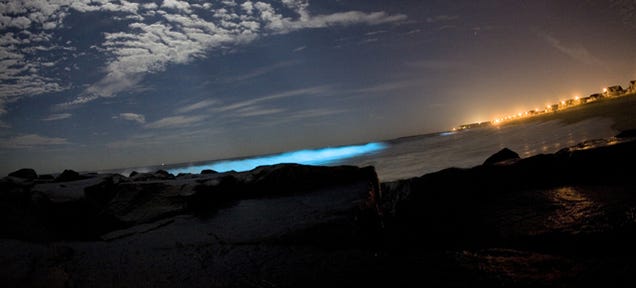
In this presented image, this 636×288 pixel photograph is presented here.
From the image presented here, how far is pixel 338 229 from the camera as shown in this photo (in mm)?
3238

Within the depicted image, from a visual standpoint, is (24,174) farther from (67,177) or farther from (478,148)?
(478,148)

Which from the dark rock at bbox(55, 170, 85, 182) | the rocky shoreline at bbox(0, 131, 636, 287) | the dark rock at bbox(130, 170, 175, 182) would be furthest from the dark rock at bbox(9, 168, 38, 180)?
the rocky shoreline at bbox(0, 131, 636, 287)

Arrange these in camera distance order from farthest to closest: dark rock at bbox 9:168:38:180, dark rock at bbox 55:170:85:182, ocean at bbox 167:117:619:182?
ocean at bbox 167:117:619:182
dark rock at bbox 9:168:38:180
dark rock at bbox 55:170:85:182

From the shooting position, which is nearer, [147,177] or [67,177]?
[67,177]

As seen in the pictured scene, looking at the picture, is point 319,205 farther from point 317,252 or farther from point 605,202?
point 605,202

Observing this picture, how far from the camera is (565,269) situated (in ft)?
7.16

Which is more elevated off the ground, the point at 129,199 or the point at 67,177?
the point at 67,177

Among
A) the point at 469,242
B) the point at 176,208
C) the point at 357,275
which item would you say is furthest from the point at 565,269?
the point at 176,208

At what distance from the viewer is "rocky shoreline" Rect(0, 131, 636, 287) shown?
Answer: 2.37 m

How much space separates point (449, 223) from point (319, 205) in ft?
5.67

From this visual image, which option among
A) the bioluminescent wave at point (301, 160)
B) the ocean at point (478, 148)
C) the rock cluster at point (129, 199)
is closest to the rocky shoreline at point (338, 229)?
the rock cluster at point (129, 199)

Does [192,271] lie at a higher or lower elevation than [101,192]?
lower

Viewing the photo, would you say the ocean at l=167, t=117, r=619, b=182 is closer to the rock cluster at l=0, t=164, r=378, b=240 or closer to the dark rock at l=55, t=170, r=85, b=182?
the rock cluster at l=0, t=164, r=378, b=240

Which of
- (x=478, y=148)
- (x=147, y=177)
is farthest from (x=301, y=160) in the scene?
(x=147, y=177)
